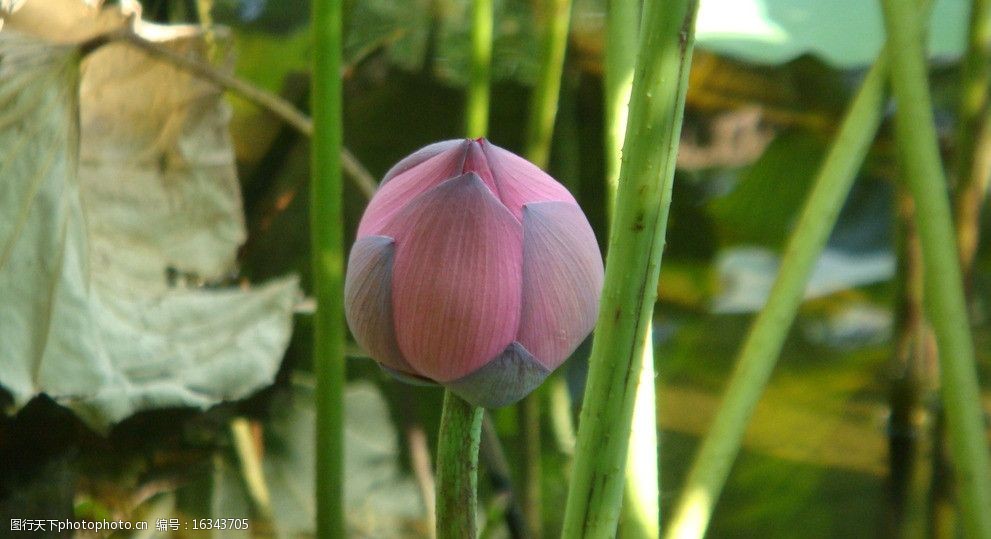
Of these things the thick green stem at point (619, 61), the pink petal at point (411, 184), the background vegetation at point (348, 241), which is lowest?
the background vegetation at point (348, 241)

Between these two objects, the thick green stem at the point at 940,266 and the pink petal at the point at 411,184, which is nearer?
the pink petal at the point at 411,184

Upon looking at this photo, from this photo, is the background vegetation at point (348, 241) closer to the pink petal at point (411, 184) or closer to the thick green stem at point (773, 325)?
the thick green stem at point (773, 325)

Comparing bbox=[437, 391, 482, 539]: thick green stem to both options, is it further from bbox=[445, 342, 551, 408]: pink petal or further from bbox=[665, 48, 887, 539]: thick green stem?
bbox=[665, 48, 887, 539]: thick green stem

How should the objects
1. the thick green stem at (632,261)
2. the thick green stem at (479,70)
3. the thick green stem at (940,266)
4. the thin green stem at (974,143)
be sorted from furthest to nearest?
the thin green stem at (974,143)
the thick green stem at (479,70)
the thick green stem at (940,266)
the thick green stem at (632,261)

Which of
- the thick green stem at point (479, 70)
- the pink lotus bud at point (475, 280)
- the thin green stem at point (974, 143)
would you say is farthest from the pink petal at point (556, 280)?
the thin green stem at point (974, 143)

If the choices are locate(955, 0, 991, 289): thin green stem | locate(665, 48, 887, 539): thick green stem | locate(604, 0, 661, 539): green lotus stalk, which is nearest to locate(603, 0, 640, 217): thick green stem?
locate(604, 0, 661, 539): green lotus stalk

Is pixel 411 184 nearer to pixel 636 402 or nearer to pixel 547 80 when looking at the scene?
pixel 636 402
